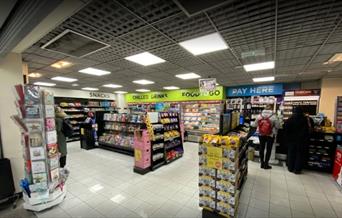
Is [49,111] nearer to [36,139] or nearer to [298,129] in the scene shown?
[36,139]

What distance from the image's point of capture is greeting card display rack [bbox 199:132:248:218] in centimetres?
217

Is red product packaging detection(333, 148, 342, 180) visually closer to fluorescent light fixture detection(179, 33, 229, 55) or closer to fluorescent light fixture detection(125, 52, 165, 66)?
fluorescent light fixture detection(179, 33, 229, 55)

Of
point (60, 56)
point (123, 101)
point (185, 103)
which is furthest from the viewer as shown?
point (123, 101)

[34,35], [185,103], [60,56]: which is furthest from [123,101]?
[34,35]

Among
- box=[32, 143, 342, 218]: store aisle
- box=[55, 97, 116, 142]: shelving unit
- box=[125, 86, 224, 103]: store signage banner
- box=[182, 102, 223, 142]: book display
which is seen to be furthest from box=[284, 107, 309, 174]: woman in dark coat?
box=[55, 97, 116, 142]: shelving unit

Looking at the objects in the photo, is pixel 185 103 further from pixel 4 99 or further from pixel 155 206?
pixel 4 99

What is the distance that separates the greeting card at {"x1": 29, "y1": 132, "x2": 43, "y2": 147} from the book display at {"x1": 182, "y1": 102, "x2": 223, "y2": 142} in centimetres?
633

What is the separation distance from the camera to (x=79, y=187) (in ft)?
11.2

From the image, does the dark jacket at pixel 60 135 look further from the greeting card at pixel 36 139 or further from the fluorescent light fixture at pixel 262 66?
the fluorescent light fixture at pixel 262 66

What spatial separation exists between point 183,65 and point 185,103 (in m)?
5.01

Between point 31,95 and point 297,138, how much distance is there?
5878mm

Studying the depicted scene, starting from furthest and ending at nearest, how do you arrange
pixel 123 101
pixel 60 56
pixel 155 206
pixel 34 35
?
pixel 123 101 → pixel 60 56 → pixel 155 206 → pixel 34 35

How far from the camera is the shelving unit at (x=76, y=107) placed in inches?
348

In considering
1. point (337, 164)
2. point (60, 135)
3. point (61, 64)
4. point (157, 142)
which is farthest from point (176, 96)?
point (337, 164)
